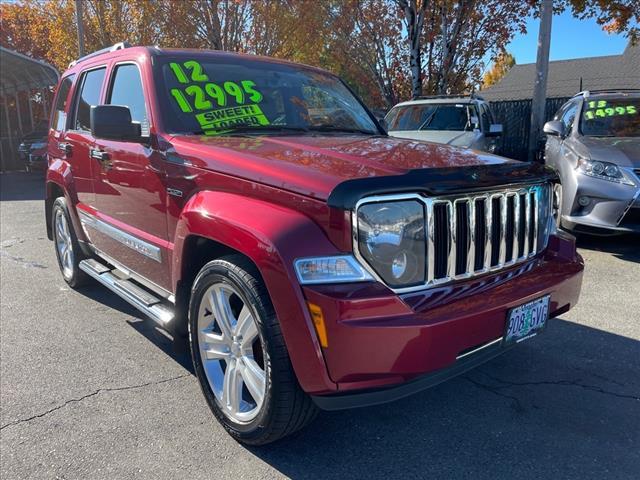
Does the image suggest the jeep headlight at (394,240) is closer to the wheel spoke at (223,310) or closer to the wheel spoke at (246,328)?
the wheel spoke at (246,328)

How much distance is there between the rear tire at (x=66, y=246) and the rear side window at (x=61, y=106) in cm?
72

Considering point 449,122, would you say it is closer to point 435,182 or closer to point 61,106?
point 61,106

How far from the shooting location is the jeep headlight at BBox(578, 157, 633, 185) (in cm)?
569

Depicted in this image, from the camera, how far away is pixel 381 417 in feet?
10.0

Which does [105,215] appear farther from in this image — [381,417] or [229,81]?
[381,417]

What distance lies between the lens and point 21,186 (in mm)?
16125

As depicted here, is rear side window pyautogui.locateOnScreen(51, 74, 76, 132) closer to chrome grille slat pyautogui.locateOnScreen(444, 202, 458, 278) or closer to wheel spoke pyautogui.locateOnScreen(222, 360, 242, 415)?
wheel spoke pyautogui.locateOnScreen(222, 360, 242, 415)

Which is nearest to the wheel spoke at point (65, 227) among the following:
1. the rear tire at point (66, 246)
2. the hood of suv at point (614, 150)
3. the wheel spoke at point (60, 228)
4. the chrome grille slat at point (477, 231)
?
the rear tire at point (66, 246)

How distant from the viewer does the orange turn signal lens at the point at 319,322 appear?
7.13 ft

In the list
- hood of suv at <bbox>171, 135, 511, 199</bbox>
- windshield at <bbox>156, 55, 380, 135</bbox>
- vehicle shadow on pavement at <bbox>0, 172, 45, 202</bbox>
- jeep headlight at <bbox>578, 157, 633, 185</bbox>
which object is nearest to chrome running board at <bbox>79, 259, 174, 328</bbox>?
hood of suv at <bbox>171, 135, 511, 199</bbox>

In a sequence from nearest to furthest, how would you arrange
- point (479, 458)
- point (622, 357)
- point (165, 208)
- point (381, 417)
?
point (479, 458) < point (381, 417) < point (165, 208) < point (622, 357)

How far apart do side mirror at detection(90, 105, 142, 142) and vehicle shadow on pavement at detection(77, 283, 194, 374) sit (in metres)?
1.23

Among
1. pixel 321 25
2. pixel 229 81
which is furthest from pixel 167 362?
pixel 321 25

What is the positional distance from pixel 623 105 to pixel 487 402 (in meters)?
5.63
